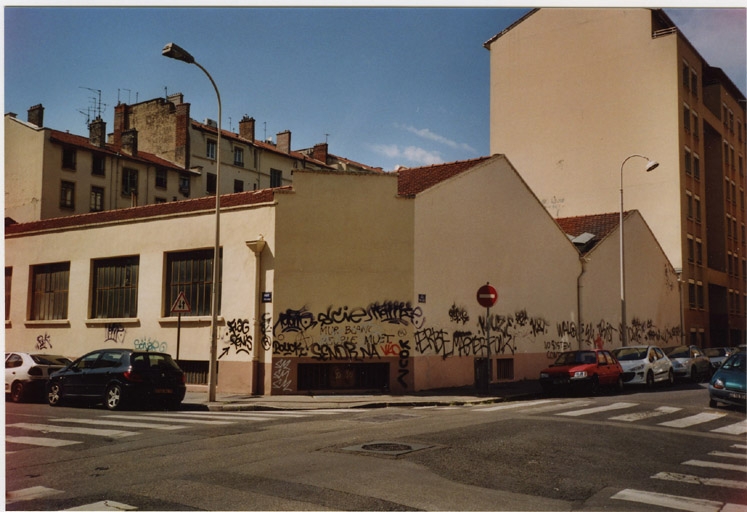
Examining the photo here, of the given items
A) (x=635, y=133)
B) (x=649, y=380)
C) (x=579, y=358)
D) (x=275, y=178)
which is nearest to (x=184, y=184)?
(x=275, y=178)

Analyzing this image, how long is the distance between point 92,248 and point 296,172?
28.9 feet

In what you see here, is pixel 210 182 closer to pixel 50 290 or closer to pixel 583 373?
pixel 50 290

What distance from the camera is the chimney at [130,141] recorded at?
46844 millimetres

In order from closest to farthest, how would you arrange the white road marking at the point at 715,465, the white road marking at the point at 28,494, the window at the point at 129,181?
the white road marking at the point at 28,494 → the white road marking at the point at 715,465 → the window at the point at 129,181

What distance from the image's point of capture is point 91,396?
624 inches

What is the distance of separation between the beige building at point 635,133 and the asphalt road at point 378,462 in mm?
19083

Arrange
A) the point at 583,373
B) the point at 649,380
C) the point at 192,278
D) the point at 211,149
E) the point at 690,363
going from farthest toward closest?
the point at 211,149 → the point at 690,363 → the point at 649,380 → the point at 192,278 → the point at 583,373

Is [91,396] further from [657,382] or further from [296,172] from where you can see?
[657,382]

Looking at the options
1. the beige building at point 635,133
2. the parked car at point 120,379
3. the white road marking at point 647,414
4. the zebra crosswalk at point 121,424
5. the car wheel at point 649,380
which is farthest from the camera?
the beige building at point 635,133

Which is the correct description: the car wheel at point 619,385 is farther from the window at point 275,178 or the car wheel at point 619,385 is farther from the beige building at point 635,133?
the window at point 275,178

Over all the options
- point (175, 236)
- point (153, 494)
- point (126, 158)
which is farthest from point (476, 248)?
point (126, 158)

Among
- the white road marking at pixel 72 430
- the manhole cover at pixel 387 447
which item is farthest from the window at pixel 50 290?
the manhole cover at pixel 387 447

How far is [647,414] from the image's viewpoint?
14.5 metres

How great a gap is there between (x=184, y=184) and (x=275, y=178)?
866 centimetres
